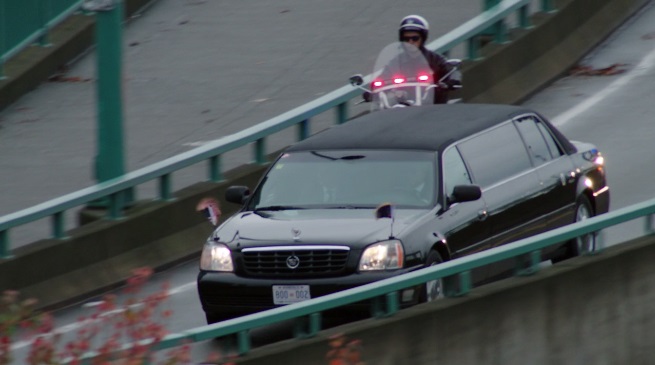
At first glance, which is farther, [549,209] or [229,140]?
[229,140]

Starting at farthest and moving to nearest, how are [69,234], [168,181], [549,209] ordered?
[168,181] < [69,234] < [549,209]

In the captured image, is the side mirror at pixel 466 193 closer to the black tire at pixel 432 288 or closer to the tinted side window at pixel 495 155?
the black tire at pixel 432 288

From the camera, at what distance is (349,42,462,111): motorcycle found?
15.5 metres

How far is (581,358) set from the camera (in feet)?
36.2

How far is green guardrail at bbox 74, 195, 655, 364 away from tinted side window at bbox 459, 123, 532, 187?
1416 mm

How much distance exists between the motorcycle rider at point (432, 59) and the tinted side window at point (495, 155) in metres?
2.15

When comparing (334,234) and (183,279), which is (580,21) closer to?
(183,279)

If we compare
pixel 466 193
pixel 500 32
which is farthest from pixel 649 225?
pixel 500 32

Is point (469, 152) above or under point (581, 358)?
above

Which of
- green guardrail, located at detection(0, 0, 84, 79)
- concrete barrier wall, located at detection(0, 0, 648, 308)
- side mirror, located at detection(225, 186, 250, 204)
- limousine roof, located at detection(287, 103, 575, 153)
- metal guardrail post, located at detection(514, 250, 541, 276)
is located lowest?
concrete barrier wall, located at detection(0, 0, 648, 308)

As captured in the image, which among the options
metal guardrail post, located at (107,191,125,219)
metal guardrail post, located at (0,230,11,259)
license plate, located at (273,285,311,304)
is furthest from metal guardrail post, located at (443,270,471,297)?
metal guardrail post, located at (107,191,125,219)

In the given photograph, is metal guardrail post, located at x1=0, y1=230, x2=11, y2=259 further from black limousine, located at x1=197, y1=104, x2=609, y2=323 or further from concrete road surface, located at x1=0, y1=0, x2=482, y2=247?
concrete road surface, located at x1=0, y1=0, x2=482, y2=247

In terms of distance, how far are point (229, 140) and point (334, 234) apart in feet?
15.2

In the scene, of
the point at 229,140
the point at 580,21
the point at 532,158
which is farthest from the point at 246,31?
the point at 532,158
